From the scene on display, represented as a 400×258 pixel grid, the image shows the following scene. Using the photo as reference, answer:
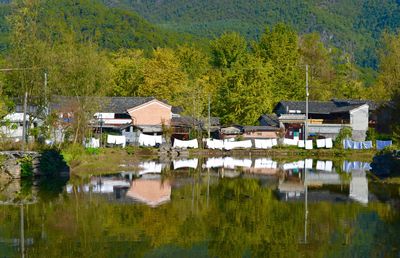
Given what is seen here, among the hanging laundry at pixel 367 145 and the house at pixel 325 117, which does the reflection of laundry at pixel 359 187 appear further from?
the house at pixel 325 117

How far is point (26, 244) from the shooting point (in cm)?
1473

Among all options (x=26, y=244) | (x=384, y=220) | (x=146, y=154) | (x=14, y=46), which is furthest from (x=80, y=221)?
(x=146, y=154)

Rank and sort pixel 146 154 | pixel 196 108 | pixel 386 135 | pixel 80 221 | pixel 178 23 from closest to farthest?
pixel 80 221 → pixel 146 154 → pixel 386 135 → pixel 196 108 → pixel 178 23

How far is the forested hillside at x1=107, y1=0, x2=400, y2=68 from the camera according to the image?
171125 mm

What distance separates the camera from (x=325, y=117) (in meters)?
66.8

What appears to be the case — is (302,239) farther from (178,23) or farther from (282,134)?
(178,23)

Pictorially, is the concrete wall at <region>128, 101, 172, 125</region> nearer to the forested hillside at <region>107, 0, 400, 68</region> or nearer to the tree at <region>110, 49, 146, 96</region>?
the tree at <region>110, 49, 146, 96</region>

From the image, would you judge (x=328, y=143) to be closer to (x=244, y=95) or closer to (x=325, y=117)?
(x=244, y=95)

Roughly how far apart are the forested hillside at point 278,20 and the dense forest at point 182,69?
250 ft

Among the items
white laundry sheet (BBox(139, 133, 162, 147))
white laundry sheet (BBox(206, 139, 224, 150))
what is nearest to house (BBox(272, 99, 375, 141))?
white laundry sheet (BBox(206, 139, 224, 150))

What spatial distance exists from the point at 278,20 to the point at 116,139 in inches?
5166

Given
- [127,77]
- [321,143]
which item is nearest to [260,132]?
[321,143]

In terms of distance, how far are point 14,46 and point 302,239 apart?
26.6 m

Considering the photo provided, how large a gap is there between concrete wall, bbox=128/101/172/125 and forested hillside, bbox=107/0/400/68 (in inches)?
3942
